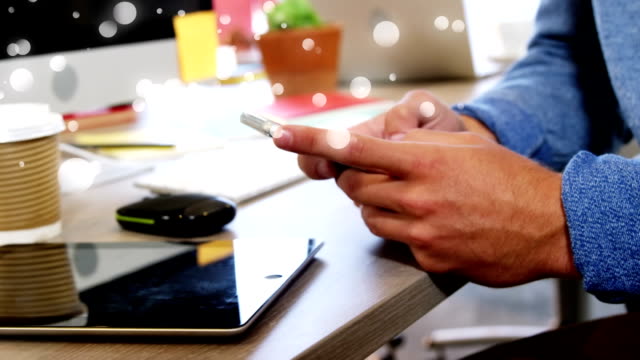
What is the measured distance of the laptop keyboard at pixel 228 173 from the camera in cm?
68

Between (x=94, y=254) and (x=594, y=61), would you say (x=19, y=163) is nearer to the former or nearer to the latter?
(x=94, y=254)

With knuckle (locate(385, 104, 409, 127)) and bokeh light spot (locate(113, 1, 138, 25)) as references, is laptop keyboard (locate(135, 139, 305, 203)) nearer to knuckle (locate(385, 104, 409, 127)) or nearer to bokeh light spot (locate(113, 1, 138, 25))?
knuckle (locate(385, 104, 409, 127))

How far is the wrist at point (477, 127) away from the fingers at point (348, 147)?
9.8 inches

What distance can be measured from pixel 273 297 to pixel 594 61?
2.05 ft

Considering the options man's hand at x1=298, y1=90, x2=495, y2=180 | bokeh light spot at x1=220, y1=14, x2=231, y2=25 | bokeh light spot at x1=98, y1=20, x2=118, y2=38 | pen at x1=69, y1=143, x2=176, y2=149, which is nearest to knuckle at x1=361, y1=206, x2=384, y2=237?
man's hand at x1=298, y1=90, x2=495, y2=180

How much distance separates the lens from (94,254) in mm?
536

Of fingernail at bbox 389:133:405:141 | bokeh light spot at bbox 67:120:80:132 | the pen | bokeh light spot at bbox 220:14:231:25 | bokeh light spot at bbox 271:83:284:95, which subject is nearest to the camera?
fingernail at bbox 389:133:405:141

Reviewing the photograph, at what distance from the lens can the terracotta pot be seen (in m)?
1.12

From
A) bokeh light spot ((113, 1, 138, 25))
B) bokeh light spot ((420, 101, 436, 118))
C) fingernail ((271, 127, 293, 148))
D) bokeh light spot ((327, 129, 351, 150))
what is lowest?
bokeh light spot ((420, 101, 436, 118))

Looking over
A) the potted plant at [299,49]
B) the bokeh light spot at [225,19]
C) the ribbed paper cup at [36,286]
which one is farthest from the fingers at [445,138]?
the bokeh light spot at [225,19]

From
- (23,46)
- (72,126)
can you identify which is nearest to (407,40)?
(72,126)

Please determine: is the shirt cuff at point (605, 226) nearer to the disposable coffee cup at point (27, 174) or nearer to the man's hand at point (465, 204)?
the man's hand at point (465, 204)

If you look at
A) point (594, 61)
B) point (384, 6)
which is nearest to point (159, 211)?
point (594, 61)

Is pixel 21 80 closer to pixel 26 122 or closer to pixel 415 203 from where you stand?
pixel 26 122
